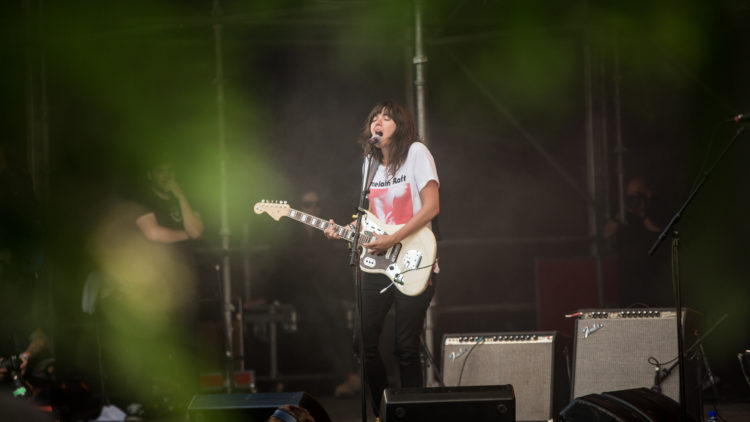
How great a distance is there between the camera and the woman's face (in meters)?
4.55

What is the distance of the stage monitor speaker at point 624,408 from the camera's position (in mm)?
3498

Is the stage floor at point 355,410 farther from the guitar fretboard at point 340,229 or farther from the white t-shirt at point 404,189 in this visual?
the white t-shirt at point 404,189

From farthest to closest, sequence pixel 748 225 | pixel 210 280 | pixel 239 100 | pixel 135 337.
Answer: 1. pixel 239 100
2. pixel 210 280
3. pixel 748 225
4. pixel 135 337

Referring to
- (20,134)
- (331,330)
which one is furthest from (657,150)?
(20,134)

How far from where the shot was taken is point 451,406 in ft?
11.6

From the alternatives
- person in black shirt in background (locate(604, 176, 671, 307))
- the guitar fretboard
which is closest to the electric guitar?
the guitar fretboard

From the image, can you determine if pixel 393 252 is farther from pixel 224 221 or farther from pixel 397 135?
pixel 224 221

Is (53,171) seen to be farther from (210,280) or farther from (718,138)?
(718,138)

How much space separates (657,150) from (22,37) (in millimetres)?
6332

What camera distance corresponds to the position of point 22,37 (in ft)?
21.7

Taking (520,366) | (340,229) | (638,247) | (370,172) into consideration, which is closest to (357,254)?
(370,172)

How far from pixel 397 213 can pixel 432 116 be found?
4966 mm

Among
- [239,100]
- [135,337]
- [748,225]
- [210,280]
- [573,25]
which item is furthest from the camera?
[239,100]

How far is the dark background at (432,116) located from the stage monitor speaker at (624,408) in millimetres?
3272
